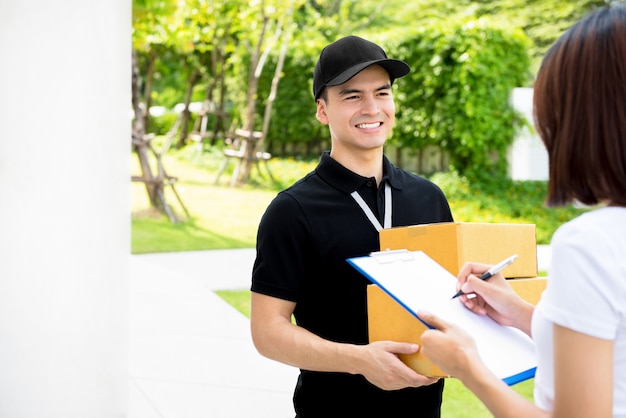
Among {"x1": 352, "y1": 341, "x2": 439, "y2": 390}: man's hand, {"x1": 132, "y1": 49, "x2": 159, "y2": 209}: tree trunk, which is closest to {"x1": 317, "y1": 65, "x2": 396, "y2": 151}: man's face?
{"x1": 352, "y1": 341, "x2": 439, "y2": 390}: man's hand

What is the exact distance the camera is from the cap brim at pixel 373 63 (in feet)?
6.14

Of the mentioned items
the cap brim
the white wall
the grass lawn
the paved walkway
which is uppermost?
the cap brim

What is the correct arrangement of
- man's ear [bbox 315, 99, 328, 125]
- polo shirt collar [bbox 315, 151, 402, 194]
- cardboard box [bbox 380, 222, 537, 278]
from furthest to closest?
man's ear [bbox 315, 99, 328, 125]
polo shirt collar [bbox 315, 151, 402, 194]
cardboard box [bbox 380, 222, 537, 278]

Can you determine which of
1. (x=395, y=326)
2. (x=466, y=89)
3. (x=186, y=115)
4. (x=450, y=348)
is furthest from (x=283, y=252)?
(x=186, y=115)

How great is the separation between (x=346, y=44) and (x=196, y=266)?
6336mm

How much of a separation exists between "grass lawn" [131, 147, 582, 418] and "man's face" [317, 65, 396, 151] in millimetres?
5227

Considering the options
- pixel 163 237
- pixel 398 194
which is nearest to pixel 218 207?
pixel 163 237

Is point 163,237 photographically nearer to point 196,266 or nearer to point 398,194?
point 196,266

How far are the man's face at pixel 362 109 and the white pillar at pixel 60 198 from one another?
110 centimetres

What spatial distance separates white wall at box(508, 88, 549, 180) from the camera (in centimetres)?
1271

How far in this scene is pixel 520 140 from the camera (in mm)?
12992

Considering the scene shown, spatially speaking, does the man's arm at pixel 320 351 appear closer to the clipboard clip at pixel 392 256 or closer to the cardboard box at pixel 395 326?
the cardboard box at pixel 395 326

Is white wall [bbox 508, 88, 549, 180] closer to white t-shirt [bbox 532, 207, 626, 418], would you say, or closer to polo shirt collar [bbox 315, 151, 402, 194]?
polo shirt collar [bbox 315, 151, 402, 194]

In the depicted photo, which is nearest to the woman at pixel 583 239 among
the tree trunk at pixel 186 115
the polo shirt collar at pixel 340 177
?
the polo shirt collar at pixel 340 177
